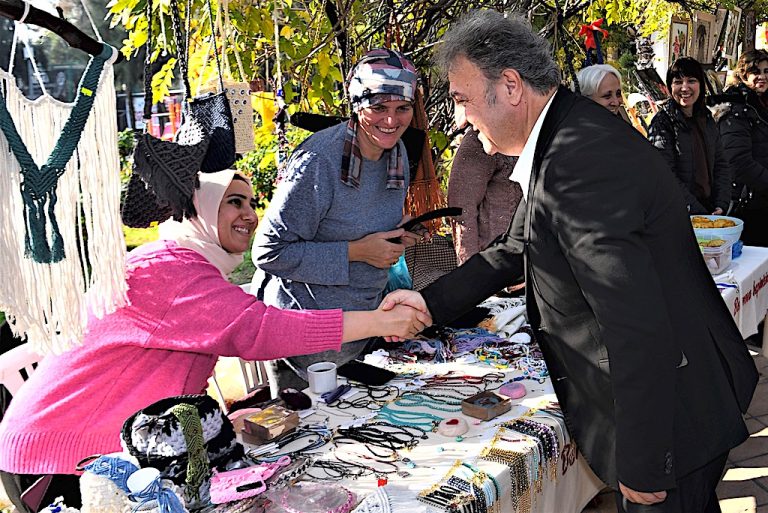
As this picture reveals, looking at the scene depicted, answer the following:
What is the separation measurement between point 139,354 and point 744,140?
4.84 metres

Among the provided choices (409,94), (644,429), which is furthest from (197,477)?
(409,94)

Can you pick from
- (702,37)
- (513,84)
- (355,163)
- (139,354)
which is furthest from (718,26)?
(139,354)

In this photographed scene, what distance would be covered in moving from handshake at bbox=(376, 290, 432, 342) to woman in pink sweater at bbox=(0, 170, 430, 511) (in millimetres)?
267

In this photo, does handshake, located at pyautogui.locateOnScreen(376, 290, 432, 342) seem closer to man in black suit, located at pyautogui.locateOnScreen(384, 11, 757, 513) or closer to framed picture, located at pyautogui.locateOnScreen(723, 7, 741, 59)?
man in black suit, located at pyautogui.locateOnScreen(384, 11, 757, 513)

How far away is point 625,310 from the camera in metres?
1.52

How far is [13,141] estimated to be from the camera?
1493 millimetres

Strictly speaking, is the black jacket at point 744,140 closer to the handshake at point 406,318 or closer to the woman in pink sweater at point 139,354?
the handshake at point 406,318

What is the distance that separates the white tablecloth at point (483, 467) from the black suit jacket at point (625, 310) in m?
0.21

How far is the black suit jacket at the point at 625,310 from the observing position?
1.52 meters

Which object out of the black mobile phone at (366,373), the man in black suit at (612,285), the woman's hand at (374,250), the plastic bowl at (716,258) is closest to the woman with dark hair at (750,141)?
the plastic bowl at (716,258)

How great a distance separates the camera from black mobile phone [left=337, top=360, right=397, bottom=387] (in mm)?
2336

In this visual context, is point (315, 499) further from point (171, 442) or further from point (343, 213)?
point (343, 213)

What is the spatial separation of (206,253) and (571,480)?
1318 millimetres

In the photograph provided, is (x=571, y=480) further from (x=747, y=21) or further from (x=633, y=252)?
(x=747, y=21)
